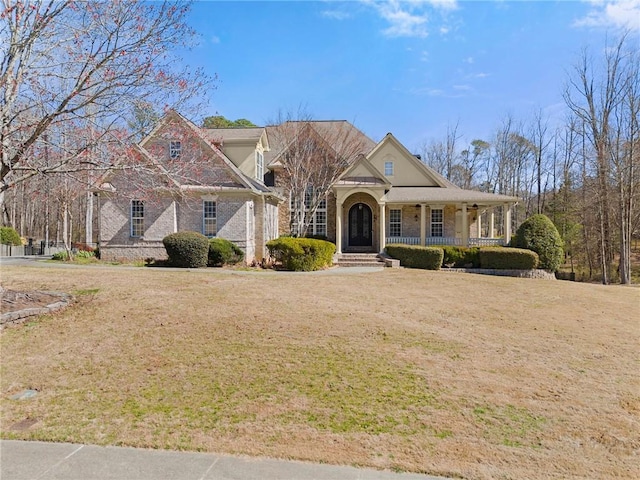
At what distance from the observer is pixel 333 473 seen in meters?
3.30

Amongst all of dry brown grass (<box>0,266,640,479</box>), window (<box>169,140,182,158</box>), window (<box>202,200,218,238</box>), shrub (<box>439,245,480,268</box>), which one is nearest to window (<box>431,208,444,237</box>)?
shrub (<box>439,245,480,268</box>)

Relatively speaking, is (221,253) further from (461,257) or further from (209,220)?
(461,257)

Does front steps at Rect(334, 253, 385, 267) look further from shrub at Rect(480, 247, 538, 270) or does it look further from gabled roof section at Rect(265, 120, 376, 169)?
gabled roof section at Rect(265, 120, 376, 169)

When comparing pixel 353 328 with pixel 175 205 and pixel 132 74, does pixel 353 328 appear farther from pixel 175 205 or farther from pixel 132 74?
pixel 175 205

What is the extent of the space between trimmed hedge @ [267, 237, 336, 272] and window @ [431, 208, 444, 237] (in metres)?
9.87

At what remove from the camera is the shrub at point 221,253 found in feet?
55.7

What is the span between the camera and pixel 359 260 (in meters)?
20.5

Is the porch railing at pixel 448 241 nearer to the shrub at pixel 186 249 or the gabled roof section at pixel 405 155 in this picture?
the gabled roof section at pixel 405 155

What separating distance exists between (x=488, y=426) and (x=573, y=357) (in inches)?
142

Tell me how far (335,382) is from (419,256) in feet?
50.6

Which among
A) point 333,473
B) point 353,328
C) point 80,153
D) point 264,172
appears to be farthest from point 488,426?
point 264,172

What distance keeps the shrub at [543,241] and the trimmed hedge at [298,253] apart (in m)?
11.0

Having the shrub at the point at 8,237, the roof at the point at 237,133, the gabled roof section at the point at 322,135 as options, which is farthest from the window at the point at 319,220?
the shrub at the point at 8,237

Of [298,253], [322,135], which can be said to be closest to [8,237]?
[322,135]
